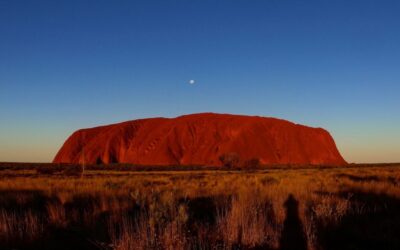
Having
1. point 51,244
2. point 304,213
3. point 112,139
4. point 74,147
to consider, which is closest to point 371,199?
point 304,213

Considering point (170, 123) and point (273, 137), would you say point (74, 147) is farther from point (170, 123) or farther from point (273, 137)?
point (273, 137)

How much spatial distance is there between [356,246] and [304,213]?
1967 mm

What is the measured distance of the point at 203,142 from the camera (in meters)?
92.5

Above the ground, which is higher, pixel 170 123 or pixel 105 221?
pixel 170 123

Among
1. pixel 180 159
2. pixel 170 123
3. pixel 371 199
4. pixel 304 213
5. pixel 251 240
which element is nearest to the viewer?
pixel 251 240

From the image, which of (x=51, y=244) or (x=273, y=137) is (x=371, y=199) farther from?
(x=273, y=137)

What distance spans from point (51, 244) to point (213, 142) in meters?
86.1

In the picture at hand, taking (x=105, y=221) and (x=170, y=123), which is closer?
(x=105, y=221)

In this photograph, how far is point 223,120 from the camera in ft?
324

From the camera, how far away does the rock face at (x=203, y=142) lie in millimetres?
88312

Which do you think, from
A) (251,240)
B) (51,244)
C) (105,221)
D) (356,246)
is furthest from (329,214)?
(51,244)

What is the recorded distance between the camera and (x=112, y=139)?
100 metres

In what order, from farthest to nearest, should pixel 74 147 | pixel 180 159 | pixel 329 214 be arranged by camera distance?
1. pixel 74 147
2. pixel 180 159
3. pixel 329 214

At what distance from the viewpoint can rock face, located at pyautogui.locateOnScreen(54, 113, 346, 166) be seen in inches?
3477
